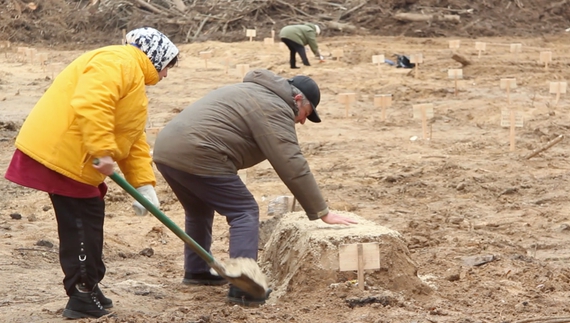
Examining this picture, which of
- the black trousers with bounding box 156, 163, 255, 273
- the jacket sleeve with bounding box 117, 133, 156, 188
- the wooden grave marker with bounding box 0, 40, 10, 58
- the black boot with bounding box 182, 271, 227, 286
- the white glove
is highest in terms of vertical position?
the jacket sleeve with bounding box 117, 133, 156, 188

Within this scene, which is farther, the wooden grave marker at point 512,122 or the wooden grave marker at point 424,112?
the wooden grave marker at point 424,112

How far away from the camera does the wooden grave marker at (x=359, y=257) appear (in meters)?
4.59

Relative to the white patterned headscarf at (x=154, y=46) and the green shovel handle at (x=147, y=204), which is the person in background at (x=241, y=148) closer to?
the green shovel handle at (x=147, y=204)

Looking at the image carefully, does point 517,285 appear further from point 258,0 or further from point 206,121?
point 258,0

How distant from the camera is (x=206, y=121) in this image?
470 centimetres

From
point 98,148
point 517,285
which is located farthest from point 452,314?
point 98,148

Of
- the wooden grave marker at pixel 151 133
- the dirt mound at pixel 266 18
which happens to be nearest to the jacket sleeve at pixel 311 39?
the dirt mound at pixel 266 18

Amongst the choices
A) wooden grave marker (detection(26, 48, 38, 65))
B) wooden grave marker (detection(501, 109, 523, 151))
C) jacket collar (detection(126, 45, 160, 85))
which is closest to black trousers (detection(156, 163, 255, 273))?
jacket collar (detection(126, 45, 160, 85))

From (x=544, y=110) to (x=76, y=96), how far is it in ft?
30.3

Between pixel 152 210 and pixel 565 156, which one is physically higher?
pixel 152 210

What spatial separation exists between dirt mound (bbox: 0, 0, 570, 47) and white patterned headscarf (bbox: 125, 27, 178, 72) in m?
19.8

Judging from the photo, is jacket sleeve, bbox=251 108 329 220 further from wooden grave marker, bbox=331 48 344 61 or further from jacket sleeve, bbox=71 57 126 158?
wooden grave marker, bbox=331 48 344 61

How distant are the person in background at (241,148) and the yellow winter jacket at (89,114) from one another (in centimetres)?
52

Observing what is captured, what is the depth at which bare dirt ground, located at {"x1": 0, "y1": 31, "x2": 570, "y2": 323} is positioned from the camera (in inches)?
180
